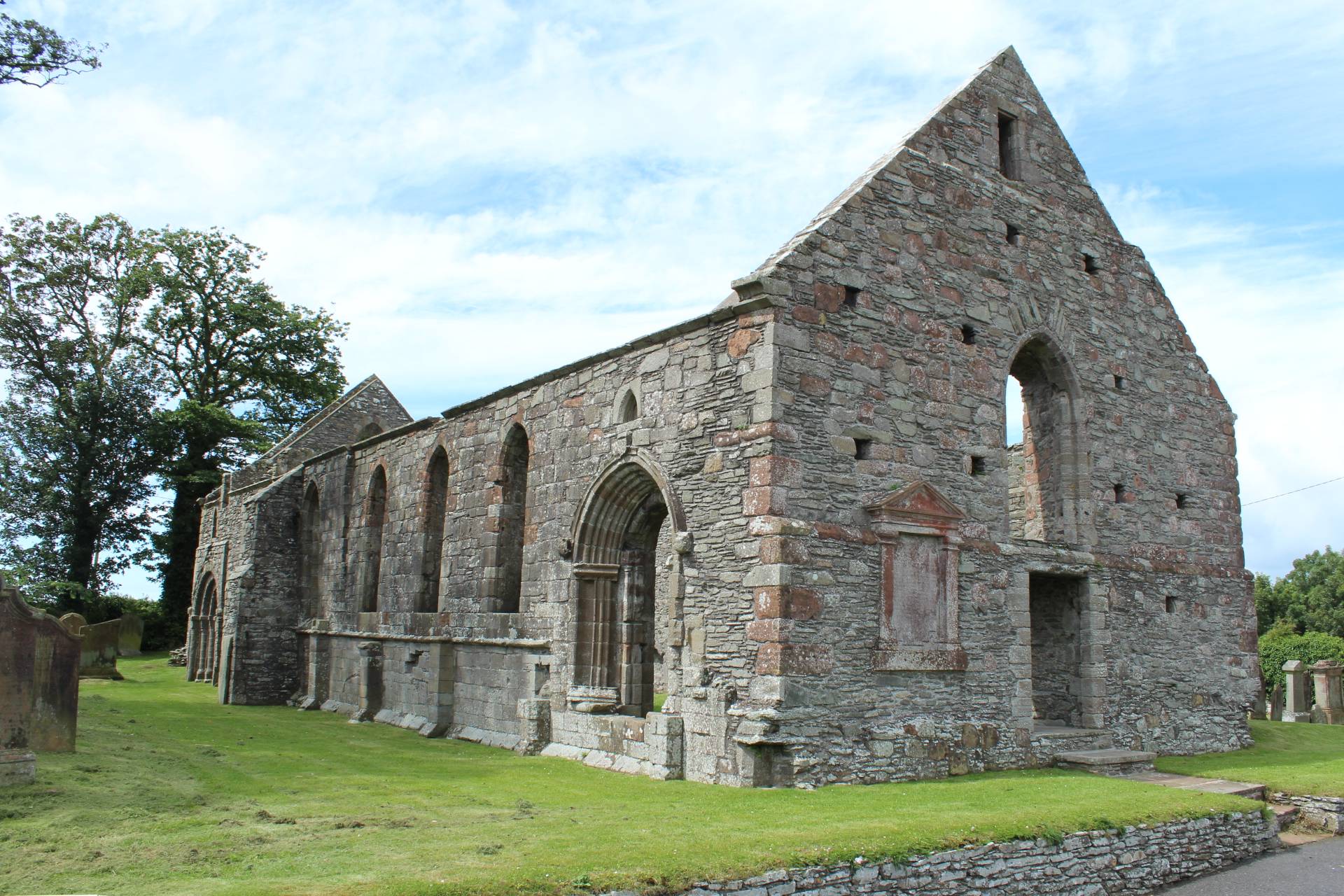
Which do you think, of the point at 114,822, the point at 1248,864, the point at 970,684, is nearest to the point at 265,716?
the point at 114,822

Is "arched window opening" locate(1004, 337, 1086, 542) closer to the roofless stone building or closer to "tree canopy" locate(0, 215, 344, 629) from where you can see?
the roofless stone building

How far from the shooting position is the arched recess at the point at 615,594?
1291 cm

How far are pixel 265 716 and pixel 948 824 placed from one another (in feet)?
45.2

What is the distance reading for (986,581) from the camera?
11969mm

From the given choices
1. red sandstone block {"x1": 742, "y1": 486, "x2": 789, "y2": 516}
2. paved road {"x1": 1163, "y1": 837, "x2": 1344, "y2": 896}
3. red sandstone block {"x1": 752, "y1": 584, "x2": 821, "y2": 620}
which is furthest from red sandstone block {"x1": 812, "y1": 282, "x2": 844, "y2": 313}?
paved road {"x1": 1163, "y1": 837, "x2": 1344, "y2": 896}

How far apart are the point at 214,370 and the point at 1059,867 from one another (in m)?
34.0

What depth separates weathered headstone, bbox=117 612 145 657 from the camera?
31.7m

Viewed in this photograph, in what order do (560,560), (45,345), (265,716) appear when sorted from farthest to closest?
(45,345), (265,716), (560,560)

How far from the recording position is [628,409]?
1269 centimetres

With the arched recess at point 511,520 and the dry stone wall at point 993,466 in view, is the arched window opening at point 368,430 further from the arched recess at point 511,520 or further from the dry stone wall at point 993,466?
the dry stone wall at point 993,466

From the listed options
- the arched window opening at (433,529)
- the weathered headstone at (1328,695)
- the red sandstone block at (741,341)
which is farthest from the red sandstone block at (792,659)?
the weathered headstone at (1328,695)

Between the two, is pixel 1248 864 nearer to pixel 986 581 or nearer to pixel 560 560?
pixel 986 581

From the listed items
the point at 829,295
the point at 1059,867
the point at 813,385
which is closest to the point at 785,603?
the point at 813,385

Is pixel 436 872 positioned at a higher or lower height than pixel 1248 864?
higher
